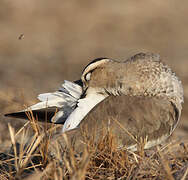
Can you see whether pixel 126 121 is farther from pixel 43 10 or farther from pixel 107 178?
pixel 43 10

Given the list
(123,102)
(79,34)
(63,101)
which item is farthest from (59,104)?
(79,34)

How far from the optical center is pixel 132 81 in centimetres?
427

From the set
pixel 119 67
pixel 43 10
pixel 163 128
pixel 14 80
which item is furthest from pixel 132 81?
pixel 43 10

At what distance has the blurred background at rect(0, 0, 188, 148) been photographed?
39.9 feet

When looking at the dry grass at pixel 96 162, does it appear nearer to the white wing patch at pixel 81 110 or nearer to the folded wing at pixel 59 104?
the white wing patch at pixel 81 110

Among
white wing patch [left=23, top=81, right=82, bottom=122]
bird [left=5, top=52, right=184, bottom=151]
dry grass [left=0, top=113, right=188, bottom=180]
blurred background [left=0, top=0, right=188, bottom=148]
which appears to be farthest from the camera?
blurred background [left=0, top=0, right=188, bottom=148]

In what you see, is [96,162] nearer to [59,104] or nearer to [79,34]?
[59,104]

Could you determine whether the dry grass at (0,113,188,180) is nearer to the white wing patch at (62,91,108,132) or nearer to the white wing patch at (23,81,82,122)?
the white wing patch at (62,91,108,132)

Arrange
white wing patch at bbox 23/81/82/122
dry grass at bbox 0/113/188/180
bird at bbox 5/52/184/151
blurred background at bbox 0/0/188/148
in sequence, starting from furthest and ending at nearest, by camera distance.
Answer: blurred background at bbox 0/0/188/148 < white wing patch at bbox 23/81/82/122 < bird at bbox 5/52/184/151 < dry grass at bbox 0/113/188/180

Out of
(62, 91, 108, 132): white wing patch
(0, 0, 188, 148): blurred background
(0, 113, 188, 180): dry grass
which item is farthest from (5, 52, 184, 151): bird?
(0, 0, 188, 148): blurred background

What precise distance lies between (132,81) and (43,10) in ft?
42.7

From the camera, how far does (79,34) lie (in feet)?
51.4

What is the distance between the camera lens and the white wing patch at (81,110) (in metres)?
3.99

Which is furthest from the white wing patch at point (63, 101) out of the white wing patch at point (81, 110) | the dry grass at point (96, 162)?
the dry grass at point (96, 162)
